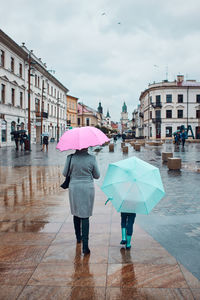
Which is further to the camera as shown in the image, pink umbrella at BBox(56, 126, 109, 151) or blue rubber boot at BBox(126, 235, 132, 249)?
blue rubber boot at BBox(126, 235, 132, 249)

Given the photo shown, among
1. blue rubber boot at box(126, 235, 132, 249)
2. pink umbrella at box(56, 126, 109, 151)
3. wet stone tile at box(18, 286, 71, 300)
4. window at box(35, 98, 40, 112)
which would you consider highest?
window at box(35, 98, 40, 112)

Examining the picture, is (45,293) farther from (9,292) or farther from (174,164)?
(174,164)

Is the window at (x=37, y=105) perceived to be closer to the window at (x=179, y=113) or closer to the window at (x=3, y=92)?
the window at (x=3, y=92)

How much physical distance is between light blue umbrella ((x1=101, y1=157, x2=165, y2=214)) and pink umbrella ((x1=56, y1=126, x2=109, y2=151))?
1.49ft

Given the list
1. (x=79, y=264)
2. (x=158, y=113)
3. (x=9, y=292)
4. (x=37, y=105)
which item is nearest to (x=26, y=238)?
(x=79, y=264)

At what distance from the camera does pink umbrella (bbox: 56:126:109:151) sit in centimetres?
359

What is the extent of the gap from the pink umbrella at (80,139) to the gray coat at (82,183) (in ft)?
0.77

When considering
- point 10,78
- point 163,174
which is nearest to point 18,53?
point 10,78

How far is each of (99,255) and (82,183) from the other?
39.3 inches

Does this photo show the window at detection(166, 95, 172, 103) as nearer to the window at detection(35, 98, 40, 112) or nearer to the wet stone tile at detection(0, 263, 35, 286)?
the window at detection(35, 98, 40, 112)

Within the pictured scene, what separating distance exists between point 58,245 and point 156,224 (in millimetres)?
1917

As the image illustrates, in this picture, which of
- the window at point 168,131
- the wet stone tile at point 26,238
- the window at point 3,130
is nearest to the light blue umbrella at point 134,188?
the wet stone tile at point 26,238

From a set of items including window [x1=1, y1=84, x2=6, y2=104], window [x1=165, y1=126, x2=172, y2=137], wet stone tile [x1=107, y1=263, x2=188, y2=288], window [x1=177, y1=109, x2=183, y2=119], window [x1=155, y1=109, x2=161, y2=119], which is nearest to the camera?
wet stone tile [x1=107, y1=263, x2=188, y2=288]

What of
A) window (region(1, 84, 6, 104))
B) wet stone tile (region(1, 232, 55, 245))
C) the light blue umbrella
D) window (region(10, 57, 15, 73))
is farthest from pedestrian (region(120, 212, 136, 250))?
window (region(10, 57, 15, 73))
